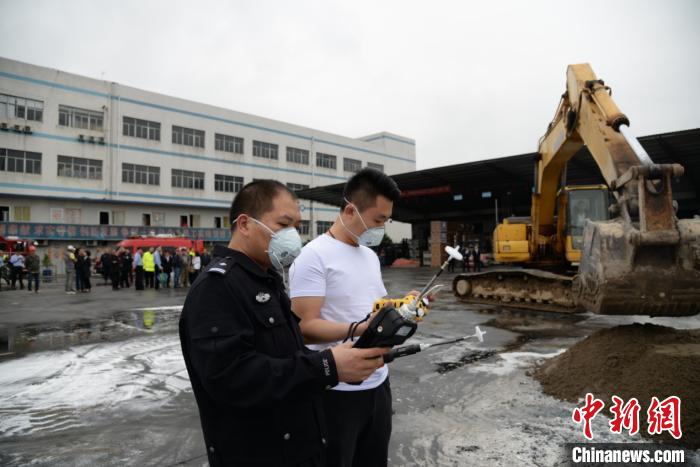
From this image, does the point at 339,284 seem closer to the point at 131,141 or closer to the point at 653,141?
the point at 653,141

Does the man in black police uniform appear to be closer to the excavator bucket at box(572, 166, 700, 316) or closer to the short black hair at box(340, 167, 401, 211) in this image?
the short black hair at box(340, 167, 401, 211)

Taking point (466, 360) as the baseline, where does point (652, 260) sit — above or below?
above

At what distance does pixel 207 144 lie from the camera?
37.2 m

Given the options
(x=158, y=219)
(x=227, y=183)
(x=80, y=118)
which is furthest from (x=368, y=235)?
(x=227, y=183)

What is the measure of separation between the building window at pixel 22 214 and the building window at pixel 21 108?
5.81m

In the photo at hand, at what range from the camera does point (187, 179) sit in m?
36.2

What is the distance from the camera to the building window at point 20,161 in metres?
28.4

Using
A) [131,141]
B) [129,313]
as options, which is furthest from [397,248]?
[129,313]

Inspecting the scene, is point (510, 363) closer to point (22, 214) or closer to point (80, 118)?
point (22, 214)

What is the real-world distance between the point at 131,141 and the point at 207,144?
6.04m

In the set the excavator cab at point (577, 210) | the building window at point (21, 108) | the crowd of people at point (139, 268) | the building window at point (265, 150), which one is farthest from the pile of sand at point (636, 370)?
the building window at point (265, 150)

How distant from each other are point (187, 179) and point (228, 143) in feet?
16.5

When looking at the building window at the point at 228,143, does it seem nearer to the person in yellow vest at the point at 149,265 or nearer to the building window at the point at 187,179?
the building window at the point at 187,179

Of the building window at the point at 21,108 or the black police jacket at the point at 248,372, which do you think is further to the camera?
the building window at the point at 21,108
